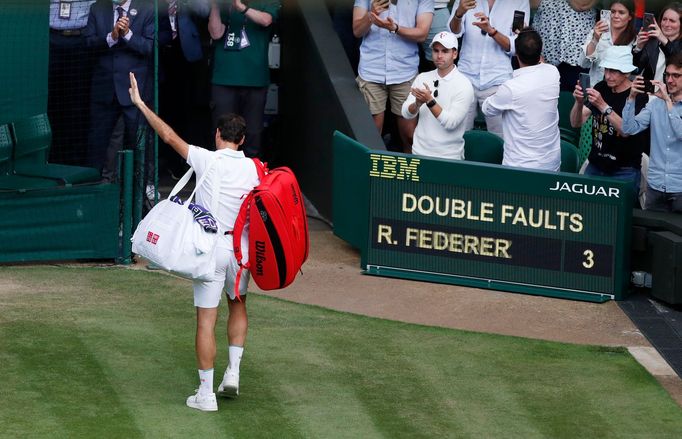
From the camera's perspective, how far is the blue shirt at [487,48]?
12.7 meters

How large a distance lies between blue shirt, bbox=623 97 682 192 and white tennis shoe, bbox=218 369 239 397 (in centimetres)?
434

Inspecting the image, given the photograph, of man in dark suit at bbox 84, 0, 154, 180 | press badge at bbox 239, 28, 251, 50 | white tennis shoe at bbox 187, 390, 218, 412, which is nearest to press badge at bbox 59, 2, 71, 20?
man in dark suit at bbox 84, 0, 154, 180

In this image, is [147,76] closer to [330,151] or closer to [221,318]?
[330,151]

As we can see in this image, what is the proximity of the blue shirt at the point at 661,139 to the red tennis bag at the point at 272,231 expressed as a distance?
3.84m

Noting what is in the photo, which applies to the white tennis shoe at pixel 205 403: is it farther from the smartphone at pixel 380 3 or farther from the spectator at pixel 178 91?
the spectator at pixel 178 91

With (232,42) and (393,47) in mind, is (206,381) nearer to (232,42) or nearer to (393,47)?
(393,47)

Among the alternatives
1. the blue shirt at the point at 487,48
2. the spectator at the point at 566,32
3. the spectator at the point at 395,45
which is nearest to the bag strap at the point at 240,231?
the spectator at the point at 395,45

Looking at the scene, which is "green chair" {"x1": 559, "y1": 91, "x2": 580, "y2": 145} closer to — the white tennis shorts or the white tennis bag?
the white tennis shorts

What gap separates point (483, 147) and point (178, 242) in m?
4.81

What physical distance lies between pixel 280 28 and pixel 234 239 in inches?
273

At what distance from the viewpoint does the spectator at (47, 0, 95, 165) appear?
39.0 feet

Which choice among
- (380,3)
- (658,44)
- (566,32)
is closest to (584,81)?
(658,44)

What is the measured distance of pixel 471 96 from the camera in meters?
11.8

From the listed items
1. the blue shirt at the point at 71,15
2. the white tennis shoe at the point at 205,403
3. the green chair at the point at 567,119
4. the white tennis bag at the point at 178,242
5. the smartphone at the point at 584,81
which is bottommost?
the white tennis shoe at the point at 205,403
